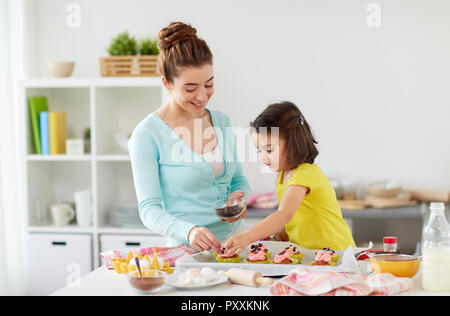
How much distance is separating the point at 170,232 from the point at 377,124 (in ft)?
7.95

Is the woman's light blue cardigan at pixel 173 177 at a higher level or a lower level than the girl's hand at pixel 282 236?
higher

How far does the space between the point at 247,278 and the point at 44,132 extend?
2.58 metres

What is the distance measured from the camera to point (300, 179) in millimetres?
1997

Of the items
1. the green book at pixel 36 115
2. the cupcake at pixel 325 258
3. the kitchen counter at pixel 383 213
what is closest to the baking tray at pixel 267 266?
the cupcake at pixel 325 258

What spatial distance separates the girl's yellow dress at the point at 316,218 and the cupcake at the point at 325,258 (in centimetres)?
28

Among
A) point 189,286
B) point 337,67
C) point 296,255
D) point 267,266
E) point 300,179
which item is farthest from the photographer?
point 337,67

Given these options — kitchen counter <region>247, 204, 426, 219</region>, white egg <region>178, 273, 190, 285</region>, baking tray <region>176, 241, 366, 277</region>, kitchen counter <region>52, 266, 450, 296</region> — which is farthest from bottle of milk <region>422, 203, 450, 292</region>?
kitchen counter <region>247, 204, 426, 219</region>

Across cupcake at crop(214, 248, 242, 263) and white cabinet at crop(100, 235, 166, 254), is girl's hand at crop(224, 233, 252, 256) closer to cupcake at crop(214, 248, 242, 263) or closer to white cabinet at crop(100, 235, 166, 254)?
cupcake at crop(214, 248, 242, 263)

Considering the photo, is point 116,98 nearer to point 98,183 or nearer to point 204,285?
point 98,183

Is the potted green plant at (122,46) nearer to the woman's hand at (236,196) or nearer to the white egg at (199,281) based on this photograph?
the woman's hand at (236,196)

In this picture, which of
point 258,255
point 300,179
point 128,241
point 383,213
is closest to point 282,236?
point 300,179

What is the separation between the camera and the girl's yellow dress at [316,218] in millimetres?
2029

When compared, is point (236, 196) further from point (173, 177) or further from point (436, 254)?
point (436, 254)

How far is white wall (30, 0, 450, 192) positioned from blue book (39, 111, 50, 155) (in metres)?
0.47
